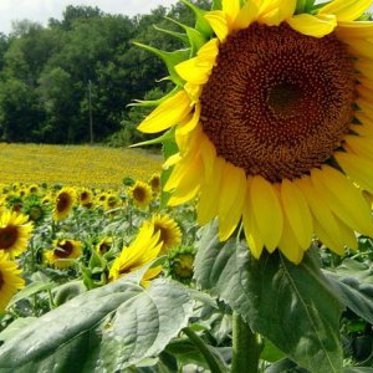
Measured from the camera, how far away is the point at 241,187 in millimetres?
1268

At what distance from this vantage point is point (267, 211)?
1.26 m

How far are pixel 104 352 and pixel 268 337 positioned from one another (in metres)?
0.20

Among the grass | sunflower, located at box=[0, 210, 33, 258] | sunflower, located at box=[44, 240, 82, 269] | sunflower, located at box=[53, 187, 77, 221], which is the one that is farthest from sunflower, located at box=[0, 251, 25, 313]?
the grass

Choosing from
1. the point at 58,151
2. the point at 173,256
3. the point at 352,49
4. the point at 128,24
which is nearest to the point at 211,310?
the point at 352,49

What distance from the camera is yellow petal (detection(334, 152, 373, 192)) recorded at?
1319mm

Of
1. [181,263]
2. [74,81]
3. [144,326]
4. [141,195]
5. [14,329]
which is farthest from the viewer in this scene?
[74,81]

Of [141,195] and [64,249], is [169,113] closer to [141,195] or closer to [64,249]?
[64,249]

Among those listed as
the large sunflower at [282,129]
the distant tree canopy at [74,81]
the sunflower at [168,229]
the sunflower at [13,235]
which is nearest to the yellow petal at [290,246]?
the large sunflower at [282,129]

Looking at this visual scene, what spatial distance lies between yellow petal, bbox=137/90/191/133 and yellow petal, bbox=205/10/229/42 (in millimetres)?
87

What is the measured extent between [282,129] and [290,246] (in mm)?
173

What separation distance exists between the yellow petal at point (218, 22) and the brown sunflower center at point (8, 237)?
264cm

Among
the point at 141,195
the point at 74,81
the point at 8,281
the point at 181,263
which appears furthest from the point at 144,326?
the point at 74,81

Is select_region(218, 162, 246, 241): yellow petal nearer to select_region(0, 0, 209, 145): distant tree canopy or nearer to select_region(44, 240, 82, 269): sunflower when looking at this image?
select_region(44, 240, 82, 269): sunflower

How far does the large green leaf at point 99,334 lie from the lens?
108 cm
